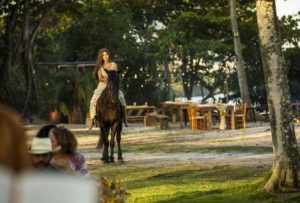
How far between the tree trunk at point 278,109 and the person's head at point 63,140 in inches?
199

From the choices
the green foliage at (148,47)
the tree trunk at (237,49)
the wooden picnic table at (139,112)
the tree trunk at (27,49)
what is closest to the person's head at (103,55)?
the tree trunk at (27,49)

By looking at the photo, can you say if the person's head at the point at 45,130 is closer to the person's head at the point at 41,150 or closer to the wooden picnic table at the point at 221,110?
the person's head at the point at 41,150

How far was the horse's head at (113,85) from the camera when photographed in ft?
47.1

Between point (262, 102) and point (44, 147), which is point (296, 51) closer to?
point (262, 102)

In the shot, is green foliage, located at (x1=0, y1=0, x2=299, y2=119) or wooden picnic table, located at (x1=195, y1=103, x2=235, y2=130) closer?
wooden picnic table, located at (x1=195, y1=103, x2=235, y2=130)

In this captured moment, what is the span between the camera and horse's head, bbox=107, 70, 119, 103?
14363mm

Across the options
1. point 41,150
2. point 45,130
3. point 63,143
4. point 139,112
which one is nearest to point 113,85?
point 63,143

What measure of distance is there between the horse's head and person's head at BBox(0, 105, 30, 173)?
13220 mm

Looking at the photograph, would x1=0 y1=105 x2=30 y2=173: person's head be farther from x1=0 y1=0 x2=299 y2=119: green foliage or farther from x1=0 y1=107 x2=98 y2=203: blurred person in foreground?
x1=0 y1=0 x2=299 y2=119: green foliage

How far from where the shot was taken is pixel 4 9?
91.5 feet

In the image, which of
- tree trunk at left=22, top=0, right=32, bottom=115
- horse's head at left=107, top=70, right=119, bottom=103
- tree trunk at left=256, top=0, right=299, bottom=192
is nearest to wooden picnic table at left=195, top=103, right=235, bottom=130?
tree trunk at left=22, top=0, right=32, bottom=115

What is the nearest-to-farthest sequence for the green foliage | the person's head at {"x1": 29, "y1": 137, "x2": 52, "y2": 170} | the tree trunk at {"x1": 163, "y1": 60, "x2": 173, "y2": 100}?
1. the person's head at {"x1": 29, "y1": 137, "x2": 52, "y2": 170}
2. the green foliage
3. the tree trunk at {"x1": 163, "y1": 60, "x2": 173, "y2": 100}

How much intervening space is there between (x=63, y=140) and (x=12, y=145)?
2.89 m

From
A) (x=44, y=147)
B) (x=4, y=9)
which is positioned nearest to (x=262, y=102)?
(x=4, y=9)
